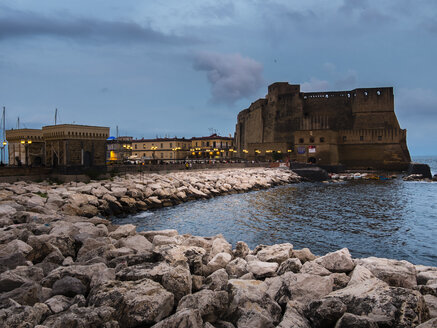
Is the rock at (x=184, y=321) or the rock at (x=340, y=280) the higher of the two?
the rock at (x=184, y=321)

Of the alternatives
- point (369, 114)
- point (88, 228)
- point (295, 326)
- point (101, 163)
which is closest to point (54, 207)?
point (88, 228)

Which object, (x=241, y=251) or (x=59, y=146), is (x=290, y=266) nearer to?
(x=241, y=251)

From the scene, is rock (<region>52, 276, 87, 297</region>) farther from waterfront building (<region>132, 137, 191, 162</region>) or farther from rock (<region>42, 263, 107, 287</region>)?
waterfront building (<region>132, 137, 191, 162</region>)

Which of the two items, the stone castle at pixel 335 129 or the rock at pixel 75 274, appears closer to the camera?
the rock at pixel 75 274

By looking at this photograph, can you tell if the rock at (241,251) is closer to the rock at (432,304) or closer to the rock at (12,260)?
the rock at (432,304)

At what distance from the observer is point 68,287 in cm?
398

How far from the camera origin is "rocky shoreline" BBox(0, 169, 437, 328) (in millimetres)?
3246

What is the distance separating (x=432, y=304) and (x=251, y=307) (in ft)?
6.40

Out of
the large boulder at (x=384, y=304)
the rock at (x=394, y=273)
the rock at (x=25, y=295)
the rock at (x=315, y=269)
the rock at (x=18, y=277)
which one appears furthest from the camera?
the rock at (x=315, y=269)

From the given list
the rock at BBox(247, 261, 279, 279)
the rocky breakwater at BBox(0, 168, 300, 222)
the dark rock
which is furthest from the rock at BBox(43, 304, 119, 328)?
the dark rock

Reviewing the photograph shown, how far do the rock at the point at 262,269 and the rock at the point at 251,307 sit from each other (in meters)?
0.72

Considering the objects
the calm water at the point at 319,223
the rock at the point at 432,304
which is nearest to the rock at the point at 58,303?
the rock at the point at 432,304

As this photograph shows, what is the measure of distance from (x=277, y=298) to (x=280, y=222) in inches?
350

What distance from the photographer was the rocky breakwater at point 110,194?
11578mm
